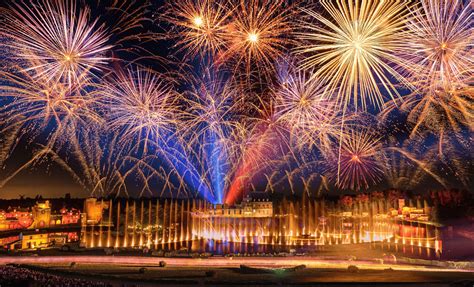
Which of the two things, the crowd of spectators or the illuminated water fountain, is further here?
the illuminated water fountain

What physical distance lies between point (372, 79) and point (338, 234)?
41.0 m

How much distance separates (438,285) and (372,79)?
9.09 m

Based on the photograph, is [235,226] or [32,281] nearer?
[32,281]

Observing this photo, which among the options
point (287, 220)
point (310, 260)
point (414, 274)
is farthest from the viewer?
point (287, 220)

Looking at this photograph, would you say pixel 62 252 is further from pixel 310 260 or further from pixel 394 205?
pixel 394 205

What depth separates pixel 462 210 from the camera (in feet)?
214

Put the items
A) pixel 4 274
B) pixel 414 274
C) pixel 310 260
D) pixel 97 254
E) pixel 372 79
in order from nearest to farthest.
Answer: pixel 4 274
pixel 372 79
pixel 414 274
pixel 310 260
pixel 97 254

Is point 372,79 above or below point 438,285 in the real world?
above

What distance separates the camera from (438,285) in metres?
18.2

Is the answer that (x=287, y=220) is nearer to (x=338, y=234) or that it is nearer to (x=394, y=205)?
(x=338, y=234)

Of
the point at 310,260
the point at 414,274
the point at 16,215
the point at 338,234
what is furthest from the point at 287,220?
the point at 414,274

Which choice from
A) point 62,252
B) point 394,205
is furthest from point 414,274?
point 394,205

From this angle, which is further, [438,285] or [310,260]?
[310,260]

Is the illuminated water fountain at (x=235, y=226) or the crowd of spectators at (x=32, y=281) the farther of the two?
the illuminated water fountain at (x=235, y=226)
